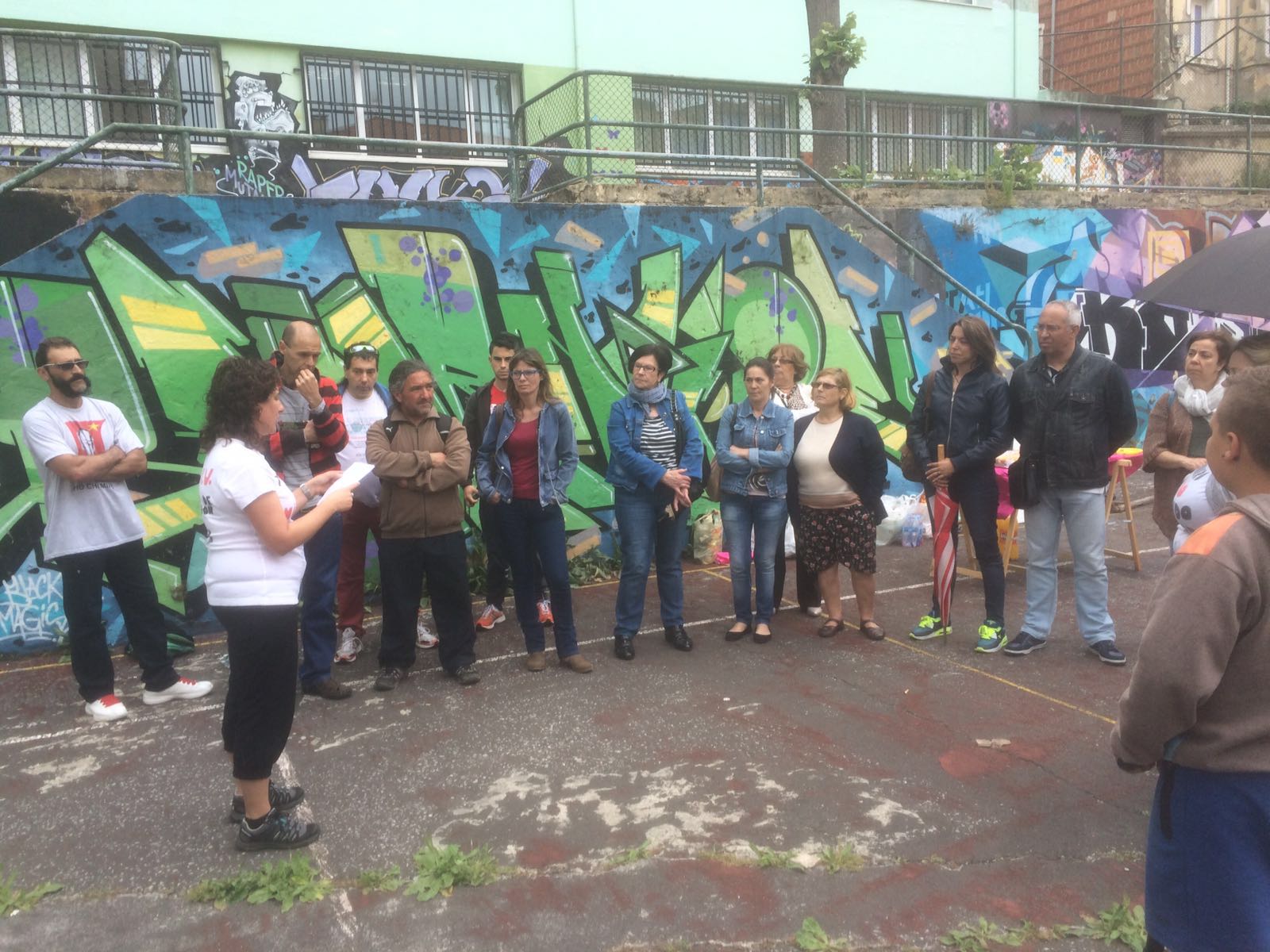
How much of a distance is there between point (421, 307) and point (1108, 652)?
502cm

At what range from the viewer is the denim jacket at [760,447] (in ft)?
19.7

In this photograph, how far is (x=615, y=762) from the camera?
441cm

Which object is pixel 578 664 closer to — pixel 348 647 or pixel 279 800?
pixel 348 647

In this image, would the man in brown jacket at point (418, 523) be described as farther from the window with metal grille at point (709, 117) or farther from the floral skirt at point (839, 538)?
the window with metal grille at point (709, 117)

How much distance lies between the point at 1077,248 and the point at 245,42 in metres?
10.3

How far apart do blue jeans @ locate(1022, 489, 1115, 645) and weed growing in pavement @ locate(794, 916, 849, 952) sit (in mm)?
3131

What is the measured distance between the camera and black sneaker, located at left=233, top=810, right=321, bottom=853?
3695 millimetres

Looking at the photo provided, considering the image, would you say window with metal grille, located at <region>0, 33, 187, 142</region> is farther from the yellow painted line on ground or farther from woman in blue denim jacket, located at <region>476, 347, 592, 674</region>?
the yellow painted line on ground

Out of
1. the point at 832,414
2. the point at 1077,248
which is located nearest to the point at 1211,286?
the point at 832,414

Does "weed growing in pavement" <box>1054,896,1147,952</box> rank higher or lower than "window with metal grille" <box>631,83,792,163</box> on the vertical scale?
lower

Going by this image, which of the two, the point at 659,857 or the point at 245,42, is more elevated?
the point at 245,42

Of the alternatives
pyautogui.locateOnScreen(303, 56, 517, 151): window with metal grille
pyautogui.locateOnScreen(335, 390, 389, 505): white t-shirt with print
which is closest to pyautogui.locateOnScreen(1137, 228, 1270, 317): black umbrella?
pyautogui.locateOnScreen(335, 390, 389, 505): white t-shirt with print

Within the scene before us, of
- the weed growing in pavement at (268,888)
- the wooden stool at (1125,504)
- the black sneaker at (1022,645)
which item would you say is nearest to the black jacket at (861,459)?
the black sneaker at (1022,645)

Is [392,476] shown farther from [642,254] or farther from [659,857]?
[642,254]
